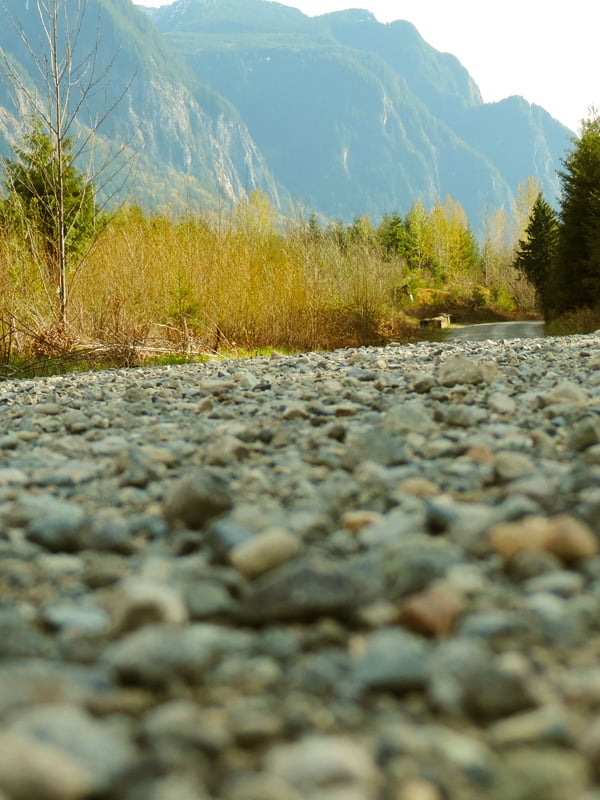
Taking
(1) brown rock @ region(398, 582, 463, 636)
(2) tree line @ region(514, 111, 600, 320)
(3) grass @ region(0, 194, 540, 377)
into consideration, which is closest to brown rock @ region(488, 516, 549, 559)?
(1) brown rock @ region(398, 582, 463, 636)

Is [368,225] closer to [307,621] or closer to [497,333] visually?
[497,333]

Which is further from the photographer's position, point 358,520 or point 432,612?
point 358,520

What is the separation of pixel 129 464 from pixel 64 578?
2.45ft

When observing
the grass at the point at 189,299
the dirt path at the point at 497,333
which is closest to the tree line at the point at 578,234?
the dirt path at the point at 497,333

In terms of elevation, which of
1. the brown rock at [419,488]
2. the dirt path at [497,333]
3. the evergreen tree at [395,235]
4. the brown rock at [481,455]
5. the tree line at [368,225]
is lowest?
the brown rock at [419,488]

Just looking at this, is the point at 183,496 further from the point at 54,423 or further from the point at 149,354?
the point at 149,354

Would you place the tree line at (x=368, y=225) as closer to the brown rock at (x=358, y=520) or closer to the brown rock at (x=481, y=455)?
the brown rock at (x=481, y=455)

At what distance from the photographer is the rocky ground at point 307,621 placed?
0.71m

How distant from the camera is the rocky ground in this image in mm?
711

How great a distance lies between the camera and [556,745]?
742 millimetres

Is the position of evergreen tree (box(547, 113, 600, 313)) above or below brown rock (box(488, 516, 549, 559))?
above

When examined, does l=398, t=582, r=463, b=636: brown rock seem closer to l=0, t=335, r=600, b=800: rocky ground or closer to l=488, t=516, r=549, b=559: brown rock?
l=0, t=335, r=600, b=800: rocky ground

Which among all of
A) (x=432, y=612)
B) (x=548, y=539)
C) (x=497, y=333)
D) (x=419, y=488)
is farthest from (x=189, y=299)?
(x=497, y=333)

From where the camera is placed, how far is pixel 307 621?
1024 millimetres
